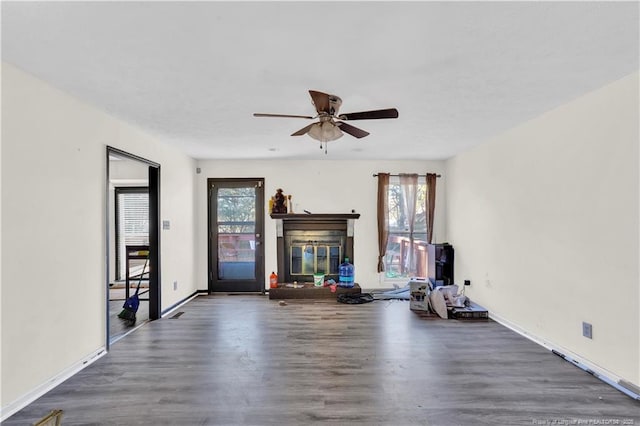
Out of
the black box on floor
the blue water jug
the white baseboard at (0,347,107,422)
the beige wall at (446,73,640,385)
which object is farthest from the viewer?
the blue water jug

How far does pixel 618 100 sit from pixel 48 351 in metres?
4.93

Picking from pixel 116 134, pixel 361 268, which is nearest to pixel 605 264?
A: pixel 361 268

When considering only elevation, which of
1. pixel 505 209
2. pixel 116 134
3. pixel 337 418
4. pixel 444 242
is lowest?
pixel 337 418

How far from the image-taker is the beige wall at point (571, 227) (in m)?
2.32

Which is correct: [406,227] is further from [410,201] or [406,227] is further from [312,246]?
[312,246]

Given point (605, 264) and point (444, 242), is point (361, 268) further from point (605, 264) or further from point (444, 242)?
point (605, 264)

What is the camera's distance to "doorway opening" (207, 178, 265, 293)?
5457mm

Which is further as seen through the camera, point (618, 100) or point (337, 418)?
point (618, 100)

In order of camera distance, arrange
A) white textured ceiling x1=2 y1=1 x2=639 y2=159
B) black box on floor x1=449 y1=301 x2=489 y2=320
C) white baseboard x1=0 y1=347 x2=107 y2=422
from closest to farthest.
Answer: white textured ceiling x1=2 y1=1 x2=639 y2=159 < white baseboard x1=0 y1=347 x2=107 y2=422 < black box on floor x1=449 y1=301 x2=489 y2=320

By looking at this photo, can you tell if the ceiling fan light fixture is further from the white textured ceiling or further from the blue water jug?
the blue water jug

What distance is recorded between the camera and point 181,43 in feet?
5.82

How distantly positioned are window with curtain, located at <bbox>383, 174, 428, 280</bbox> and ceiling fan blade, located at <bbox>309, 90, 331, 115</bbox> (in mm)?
3395

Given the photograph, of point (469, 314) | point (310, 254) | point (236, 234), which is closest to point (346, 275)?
point (310, 254)

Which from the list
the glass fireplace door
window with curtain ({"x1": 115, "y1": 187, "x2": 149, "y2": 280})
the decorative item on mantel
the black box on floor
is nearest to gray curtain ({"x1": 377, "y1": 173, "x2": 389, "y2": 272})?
the glass fireplace door
